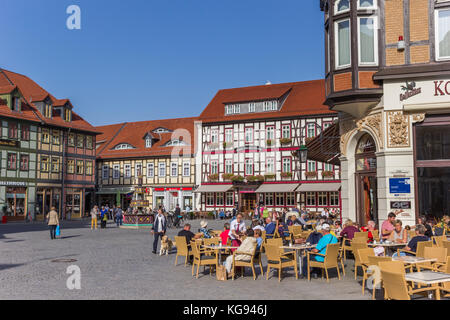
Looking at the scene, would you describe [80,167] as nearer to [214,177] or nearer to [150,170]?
[150,170]

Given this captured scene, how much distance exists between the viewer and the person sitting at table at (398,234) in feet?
39.0

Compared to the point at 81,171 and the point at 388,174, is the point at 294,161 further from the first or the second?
the point at 388,174

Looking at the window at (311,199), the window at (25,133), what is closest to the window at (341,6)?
the window at (311,199)

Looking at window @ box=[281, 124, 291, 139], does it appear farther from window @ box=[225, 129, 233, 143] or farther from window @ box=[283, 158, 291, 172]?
window @ box=[225, 129, 233, 143]

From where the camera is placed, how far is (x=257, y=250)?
12.1 metres

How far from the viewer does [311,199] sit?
1773 inches

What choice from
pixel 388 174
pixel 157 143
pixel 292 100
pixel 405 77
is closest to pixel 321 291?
pixel 388 174

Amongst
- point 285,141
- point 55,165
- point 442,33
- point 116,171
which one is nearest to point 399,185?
point 442,33

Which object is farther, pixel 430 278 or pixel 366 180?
pixel 366 180

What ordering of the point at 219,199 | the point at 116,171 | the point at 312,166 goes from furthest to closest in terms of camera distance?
1. the point at 116,171
2. the point at 219,199
3. the point at 312,166

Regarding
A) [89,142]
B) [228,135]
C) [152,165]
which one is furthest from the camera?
[152,165]

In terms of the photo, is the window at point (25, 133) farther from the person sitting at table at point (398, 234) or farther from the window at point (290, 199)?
the person sitting at table at point (398, 234)

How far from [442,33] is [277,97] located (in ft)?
114
